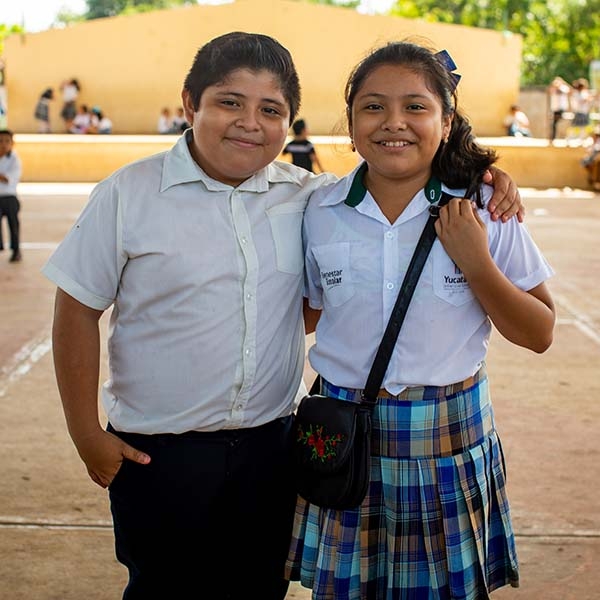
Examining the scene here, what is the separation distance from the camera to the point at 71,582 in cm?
341

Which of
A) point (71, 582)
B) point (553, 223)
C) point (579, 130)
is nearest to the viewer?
point (71, 582)

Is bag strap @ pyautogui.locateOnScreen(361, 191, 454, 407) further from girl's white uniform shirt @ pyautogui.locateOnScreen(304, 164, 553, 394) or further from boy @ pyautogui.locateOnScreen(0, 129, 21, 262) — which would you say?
boy @ pyautogui.locateOnScreen(0, 129, 21, 262)

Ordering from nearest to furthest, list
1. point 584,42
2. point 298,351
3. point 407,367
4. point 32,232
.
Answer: point 407,367, point 298,351, point 32,232, point 584,42

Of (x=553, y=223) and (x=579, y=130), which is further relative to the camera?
(x=579, y=130)

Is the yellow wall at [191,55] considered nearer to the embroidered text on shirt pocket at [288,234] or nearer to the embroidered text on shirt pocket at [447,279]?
the embroidered text on shirt pocket at [288,234]

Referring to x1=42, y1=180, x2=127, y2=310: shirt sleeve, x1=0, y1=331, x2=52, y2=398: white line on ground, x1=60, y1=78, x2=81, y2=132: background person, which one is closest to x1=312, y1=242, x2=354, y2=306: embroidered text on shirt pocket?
x1=42, y1=180, x2=127, y2=310: shirt sleeve

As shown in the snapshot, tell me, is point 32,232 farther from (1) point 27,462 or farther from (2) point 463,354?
(2) point 463,354

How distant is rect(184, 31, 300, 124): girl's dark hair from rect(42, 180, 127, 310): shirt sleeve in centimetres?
32

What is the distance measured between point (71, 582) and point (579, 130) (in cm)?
2101

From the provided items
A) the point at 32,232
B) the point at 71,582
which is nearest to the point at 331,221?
the point at 71,582

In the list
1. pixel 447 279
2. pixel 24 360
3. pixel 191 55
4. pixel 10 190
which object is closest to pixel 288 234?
pixel 447 279

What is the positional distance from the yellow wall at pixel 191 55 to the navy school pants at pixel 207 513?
24036 millimetres

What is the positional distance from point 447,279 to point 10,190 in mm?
8026

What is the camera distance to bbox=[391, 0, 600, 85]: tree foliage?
39062mm
